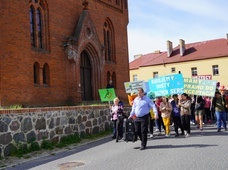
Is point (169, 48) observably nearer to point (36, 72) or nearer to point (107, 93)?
point (36, 72)

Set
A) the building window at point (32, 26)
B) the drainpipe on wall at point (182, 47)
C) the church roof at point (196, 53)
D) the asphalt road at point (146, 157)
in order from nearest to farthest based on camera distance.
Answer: the asphalt road at point (146, 157) < the building window at point (32, 26) < the church roof at point (196, 53) < the drainpipe on wall at point (182, 47)

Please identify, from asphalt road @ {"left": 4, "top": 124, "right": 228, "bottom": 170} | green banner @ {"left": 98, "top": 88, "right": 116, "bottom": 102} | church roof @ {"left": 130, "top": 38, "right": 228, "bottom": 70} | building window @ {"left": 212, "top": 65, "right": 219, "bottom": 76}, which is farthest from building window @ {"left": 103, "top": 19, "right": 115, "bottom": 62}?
building window @ {"left": 212, "top": 65, "right": 219, "bottom": 76}

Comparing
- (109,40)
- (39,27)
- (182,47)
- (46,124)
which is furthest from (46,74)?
(182,47)

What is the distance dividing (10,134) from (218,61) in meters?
42.3

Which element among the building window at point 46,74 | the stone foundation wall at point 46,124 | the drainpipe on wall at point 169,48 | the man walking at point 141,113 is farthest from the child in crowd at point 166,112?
the drainpipe on wall at point 169,48

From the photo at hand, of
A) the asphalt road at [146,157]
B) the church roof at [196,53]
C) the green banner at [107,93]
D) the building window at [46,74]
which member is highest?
the church roof at [196,53]

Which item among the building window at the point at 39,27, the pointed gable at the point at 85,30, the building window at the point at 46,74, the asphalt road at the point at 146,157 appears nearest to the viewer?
the asphalt road at the point at 146,157

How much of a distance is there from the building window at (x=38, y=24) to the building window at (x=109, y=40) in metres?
6.56

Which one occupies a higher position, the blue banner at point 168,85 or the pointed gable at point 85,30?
the pointed gable at point 85,30

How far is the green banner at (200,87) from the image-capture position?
14.8m

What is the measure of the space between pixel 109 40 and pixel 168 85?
37.8 ft

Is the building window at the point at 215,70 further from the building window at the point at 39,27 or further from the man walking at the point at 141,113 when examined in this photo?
the man walking at the point at 141,113

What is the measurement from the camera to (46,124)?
1136cm

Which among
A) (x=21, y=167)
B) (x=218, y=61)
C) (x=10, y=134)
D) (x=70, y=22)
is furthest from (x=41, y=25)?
(x=218, y=61)
